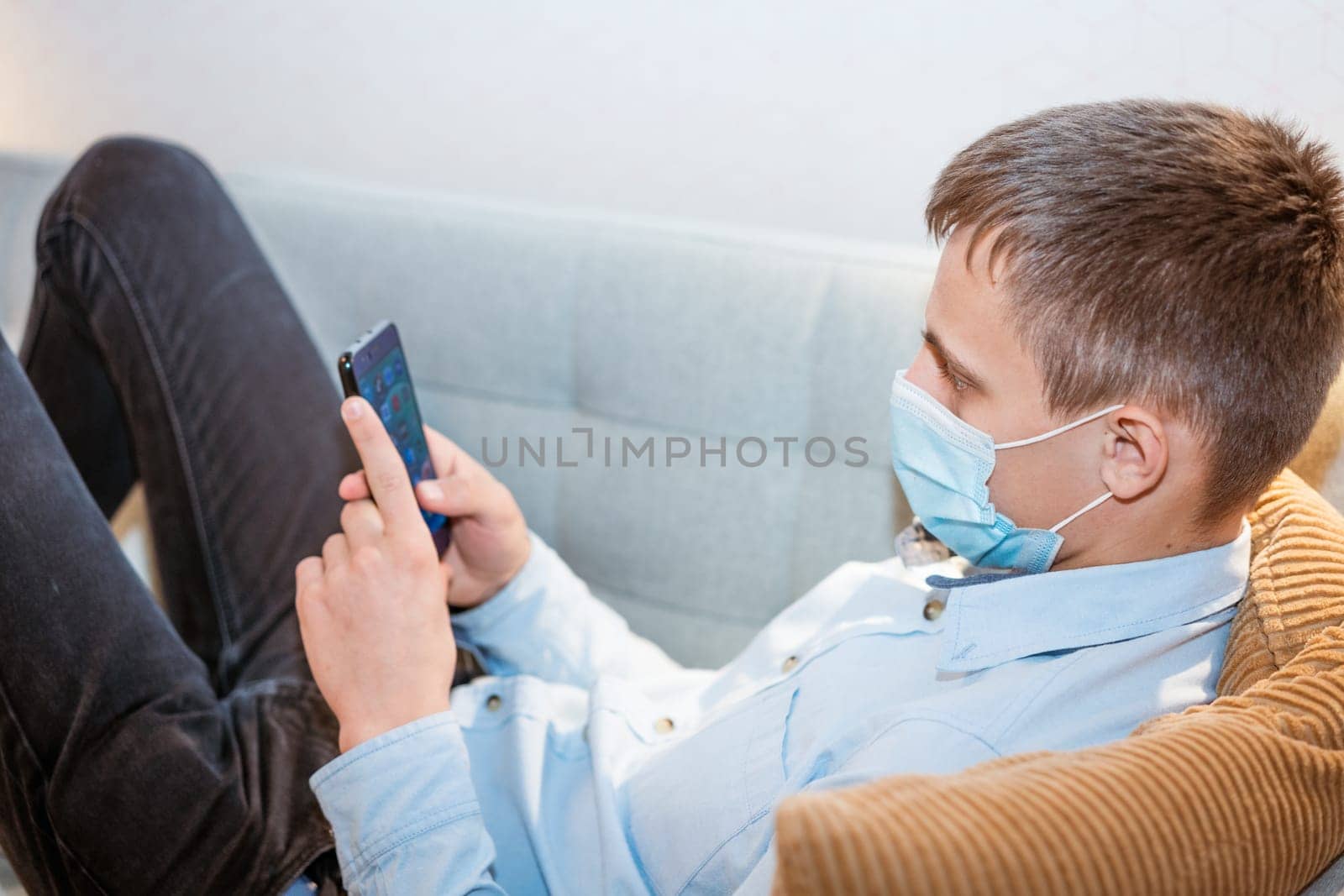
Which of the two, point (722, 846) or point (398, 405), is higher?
point (398, 405)

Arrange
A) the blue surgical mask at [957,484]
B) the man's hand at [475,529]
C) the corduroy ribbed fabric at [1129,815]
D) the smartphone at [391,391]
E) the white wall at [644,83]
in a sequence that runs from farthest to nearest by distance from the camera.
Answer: the white wall at [644,83], the man's hand at [475,529], the smartphone at [391,391], the blue surgical mask at [957,484], the corduroy ribbed fabric at [1129,815]

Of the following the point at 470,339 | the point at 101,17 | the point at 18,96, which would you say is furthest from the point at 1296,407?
the point at 18,96

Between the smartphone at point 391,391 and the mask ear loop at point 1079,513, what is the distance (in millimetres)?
574

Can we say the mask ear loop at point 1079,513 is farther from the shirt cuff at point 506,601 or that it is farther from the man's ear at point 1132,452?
the shirt cuff at point 506,601

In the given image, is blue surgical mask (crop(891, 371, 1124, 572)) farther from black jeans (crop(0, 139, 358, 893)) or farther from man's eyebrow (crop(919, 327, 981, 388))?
black jeans (crop(0, 139, 358, 893))

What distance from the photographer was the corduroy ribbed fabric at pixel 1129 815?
0.56 m

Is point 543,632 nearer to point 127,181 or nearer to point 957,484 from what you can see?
point 957,484

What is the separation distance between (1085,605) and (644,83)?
40.0 inches

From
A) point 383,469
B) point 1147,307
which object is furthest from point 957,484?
point 383,469

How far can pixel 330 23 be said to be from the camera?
1732 mm

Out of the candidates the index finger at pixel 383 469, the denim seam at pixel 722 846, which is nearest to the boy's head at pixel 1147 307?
the denim seam at pixel 722 846

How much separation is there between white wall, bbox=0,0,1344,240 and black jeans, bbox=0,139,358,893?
0.45 m

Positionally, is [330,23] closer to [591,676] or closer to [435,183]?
[435,183]

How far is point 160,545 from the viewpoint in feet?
4.12
